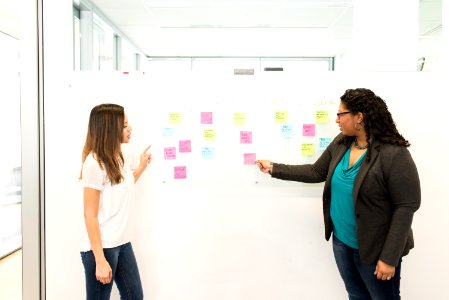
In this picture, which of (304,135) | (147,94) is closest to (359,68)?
(304,135)

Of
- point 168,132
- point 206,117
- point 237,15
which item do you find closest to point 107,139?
point 168,132

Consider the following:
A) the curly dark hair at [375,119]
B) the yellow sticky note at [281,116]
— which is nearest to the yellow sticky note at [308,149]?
the yellow sticky note at [281,116]

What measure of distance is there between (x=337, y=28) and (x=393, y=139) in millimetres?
4037

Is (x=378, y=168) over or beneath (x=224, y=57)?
beneath

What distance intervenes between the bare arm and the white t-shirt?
0.04 meters

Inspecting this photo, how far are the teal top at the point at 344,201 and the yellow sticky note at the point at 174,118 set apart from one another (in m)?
0.92

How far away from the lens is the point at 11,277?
289cm

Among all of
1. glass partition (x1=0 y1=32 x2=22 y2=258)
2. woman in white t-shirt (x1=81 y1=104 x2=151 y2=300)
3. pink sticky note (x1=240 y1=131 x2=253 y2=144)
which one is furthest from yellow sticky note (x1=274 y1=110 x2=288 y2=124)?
glass partition (x1=0 y1=32 x2=22 y2=258)

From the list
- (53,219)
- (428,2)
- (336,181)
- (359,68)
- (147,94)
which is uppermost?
(428,2)

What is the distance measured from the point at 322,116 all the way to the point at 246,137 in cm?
46

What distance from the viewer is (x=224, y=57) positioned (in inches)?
260

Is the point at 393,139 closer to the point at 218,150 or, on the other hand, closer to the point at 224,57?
the point at 218,150

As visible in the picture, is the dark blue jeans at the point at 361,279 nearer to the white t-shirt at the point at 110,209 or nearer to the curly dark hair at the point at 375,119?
the curly dark hair at the point at 375,119

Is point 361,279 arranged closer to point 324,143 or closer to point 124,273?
point 324,143
